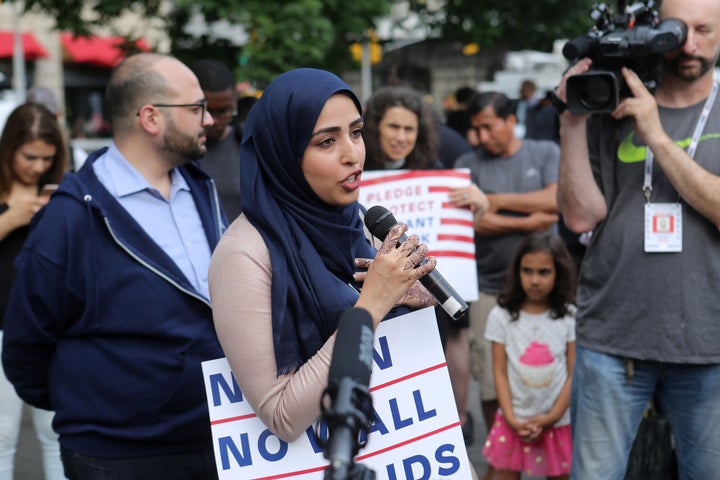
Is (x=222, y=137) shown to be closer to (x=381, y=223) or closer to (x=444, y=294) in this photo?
(x=381, y=223)

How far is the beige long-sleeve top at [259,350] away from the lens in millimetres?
2545

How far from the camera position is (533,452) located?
5363mm

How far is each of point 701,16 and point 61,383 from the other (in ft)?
8.79

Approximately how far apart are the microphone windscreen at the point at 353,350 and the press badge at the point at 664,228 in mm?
2022

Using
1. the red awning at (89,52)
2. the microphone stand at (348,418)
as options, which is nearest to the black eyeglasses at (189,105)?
the microphone stand at (348,418)

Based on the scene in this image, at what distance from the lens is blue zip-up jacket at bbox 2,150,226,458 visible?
3328 millimetres

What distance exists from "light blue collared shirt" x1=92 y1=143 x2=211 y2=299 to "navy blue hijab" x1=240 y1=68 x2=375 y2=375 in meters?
0.86

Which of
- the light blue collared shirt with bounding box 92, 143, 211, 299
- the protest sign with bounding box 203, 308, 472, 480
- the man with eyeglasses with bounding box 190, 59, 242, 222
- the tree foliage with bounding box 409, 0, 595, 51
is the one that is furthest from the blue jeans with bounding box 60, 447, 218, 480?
the tree foliage with bounding box 409, 0, 595, 51

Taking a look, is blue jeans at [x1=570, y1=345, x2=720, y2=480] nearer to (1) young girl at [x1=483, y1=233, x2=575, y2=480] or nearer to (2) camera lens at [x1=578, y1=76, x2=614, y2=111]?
(2) camera lens at [x1=578, y1=76, x2=614, y2=111]

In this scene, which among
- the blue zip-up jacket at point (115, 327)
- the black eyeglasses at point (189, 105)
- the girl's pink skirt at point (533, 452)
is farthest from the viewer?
the girl's pink skirt at point (533, 452)

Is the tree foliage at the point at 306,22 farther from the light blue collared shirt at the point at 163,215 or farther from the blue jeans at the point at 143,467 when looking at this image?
the blue jeans at the point at 143,467

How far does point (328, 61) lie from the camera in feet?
47.6

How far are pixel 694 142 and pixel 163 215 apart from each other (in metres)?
1.99

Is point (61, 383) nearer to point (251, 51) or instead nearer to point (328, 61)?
point (251, 51)
